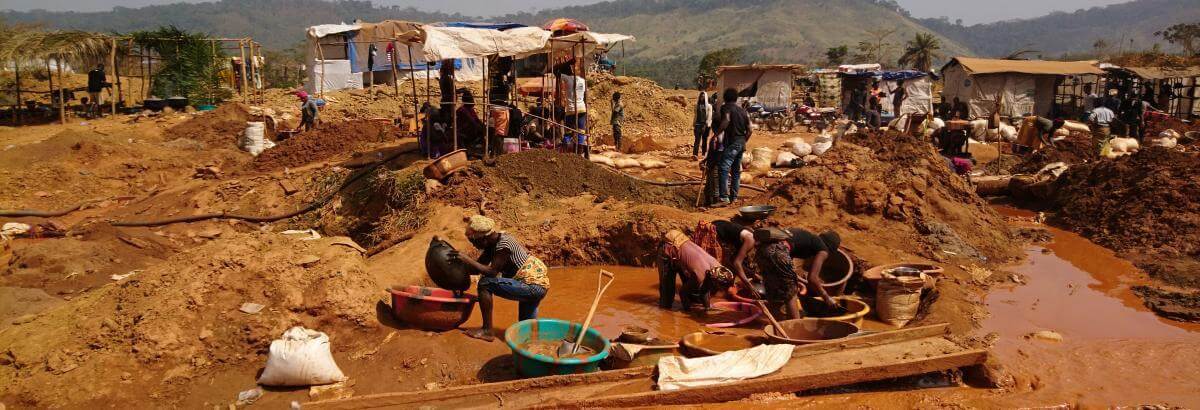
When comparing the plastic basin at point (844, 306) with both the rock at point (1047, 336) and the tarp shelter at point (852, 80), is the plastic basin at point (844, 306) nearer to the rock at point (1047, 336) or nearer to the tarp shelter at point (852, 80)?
the rock at point (1047, 336)

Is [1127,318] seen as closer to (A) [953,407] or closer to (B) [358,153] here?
(A) [953,407]

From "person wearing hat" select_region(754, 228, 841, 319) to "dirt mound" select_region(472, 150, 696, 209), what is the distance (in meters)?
3.87

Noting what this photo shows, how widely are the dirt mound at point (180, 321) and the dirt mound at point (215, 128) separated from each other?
37.2ft

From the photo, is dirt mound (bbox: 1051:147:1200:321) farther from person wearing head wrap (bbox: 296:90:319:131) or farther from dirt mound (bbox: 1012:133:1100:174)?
person wearing head wrap (bbox: 296:90:319:131)

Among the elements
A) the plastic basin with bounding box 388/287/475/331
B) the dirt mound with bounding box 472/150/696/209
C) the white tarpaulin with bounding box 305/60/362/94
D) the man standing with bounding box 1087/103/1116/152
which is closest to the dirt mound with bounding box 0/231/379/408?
the plastic basin with bounding box 388/287/475/331

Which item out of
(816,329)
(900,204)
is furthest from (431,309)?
(900,204)

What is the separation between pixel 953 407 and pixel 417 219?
6.64m

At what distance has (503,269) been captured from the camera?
5934mm

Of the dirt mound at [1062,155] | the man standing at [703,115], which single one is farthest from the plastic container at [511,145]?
the dirt mound at [1062,155]

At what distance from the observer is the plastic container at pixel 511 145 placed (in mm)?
11125

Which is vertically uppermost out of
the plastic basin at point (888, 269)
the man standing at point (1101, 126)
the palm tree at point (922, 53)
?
the palm tree at point (922, 53)

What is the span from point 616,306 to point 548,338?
1861mm

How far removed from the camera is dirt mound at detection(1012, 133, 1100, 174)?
14.1m

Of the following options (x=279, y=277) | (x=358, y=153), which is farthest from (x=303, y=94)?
(x=279, y=277)
